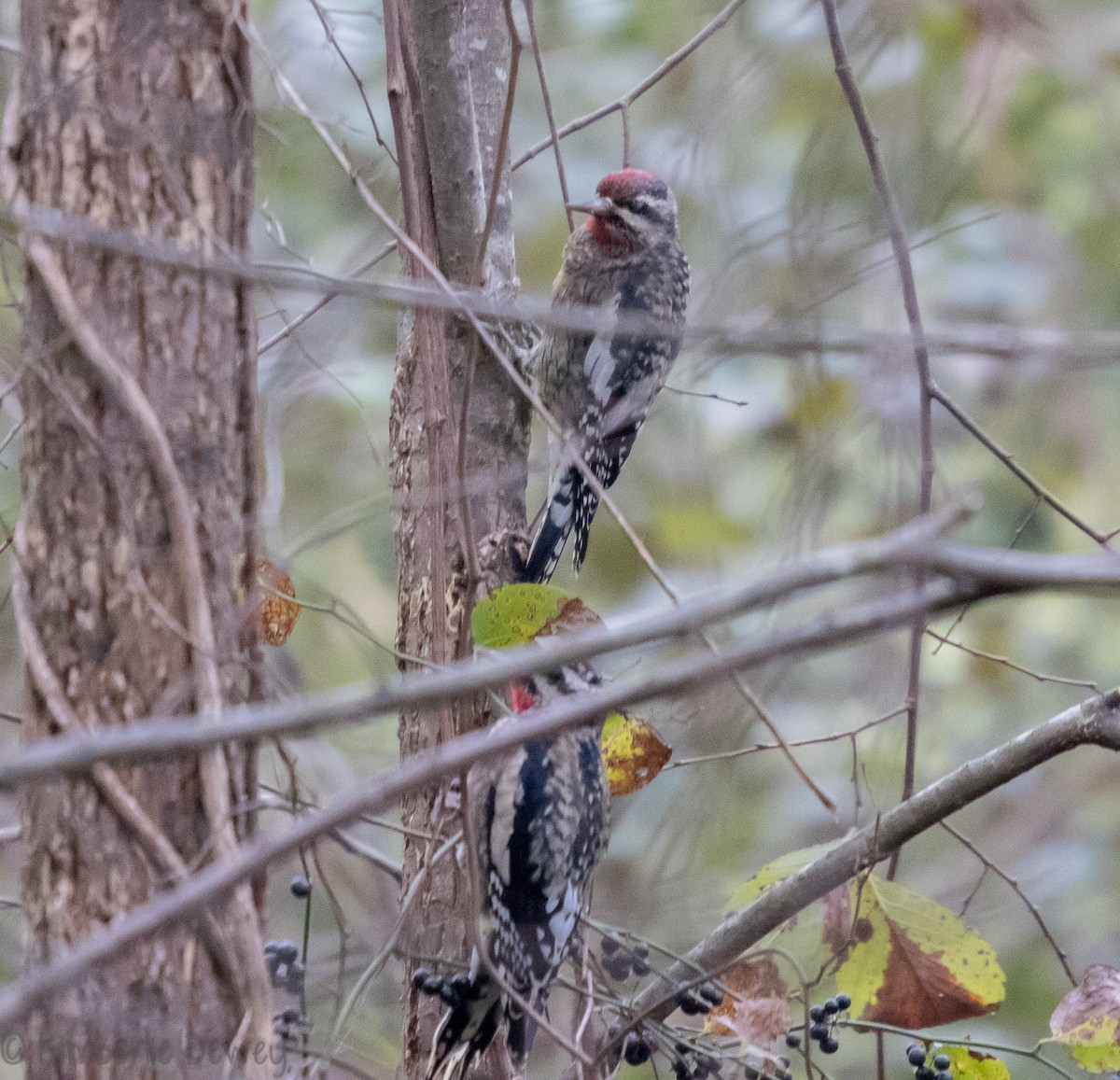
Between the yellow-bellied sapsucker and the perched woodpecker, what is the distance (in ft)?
2.64

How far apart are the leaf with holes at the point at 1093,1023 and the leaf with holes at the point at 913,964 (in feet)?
0.39

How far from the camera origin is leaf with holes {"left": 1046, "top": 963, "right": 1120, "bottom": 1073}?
6.98ft

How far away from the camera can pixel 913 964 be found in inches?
91.4

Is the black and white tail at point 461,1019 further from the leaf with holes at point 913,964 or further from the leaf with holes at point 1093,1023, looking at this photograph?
the leaf with holes at point 1093,1023

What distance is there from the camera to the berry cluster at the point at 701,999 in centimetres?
237

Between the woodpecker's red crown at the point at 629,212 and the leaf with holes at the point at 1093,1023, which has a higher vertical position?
the woodpecker's red crown at the point at 629,212

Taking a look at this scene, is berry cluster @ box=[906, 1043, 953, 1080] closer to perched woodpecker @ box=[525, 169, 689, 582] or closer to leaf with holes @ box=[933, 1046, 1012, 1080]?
leaf with holes @ box=[933, 1046, 1012, 1080]

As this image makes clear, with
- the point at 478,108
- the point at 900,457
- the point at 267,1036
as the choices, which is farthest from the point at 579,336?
the point at 267,1036

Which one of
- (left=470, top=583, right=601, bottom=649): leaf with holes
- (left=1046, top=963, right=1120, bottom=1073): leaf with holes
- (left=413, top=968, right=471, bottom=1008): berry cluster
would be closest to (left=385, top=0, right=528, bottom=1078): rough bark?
(left=413, top=968, right=471, bottom=1008): berry cluster

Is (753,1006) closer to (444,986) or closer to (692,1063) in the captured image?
(692,1063)

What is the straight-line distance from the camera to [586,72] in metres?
5.92

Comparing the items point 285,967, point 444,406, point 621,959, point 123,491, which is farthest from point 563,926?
point 123,491

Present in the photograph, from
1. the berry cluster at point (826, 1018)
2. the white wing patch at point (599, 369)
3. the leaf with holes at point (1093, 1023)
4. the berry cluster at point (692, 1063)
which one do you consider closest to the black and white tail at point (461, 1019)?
the berry cluster at point (692, 1063)

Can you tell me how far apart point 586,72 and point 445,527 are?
399 centimetres
